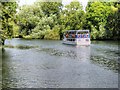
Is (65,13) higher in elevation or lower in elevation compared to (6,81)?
higher

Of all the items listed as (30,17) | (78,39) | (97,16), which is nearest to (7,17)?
(78,39)

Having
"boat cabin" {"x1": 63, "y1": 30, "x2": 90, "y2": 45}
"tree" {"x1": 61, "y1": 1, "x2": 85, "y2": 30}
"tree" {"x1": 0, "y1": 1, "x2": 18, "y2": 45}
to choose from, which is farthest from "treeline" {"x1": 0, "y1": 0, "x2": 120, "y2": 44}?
"tree" {"x1": 0, "y1": 1, "x2": 18, "y2": 45}

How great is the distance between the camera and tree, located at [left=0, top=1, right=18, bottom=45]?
1287 inches

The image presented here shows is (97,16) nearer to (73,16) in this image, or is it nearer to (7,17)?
(73,16)

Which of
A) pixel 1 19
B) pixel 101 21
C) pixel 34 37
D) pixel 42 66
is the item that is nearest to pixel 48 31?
pixel 34 37

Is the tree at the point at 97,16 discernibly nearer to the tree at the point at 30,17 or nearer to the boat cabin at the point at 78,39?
the tree at the point at 30,17

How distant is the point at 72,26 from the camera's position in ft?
230

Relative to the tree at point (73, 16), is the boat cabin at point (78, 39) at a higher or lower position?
lower

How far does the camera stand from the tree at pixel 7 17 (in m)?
32.7

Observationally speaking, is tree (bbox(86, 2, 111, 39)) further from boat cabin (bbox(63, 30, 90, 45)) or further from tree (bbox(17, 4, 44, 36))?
boat cabin (bbox(63, 30, 90, 45))

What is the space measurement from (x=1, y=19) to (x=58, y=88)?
1828 centimetres

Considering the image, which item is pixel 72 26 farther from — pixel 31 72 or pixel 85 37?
pixel 31 72

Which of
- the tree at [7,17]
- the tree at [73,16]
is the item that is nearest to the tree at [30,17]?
the tree at [73,16]

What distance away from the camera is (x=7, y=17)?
34062mm
